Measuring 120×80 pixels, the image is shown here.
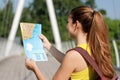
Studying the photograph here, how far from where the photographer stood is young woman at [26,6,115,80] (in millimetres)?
3258

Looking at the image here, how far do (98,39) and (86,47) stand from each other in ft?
0.34

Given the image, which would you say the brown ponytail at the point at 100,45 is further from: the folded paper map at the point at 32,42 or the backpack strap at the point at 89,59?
the folded paper map at the point at 32,42

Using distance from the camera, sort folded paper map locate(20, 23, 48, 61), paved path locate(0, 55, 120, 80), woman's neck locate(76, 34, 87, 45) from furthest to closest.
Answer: paved path locate(0, 55, 120, 80) < folded paper map locate(20, 23, 48, 61) < woman's neck locate(76, 34, 87, 45)

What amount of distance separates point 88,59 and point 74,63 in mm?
101

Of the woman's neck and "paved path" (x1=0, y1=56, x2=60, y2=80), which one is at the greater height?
the woman's neck

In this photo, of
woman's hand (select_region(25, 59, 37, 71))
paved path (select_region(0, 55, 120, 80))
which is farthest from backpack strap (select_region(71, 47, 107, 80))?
paved path (select_region(0, 55, 120, 80))

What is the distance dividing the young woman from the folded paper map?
0.34 ft

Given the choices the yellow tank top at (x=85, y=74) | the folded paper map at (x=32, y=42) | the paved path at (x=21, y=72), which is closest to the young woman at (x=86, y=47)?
the yellow tank top at (x=85, y=74)

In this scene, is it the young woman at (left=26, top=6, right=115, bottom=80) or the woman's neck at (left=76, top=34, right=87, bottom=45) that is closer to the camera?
the young woman at (left=26, top=6, right=115, bottom=80)

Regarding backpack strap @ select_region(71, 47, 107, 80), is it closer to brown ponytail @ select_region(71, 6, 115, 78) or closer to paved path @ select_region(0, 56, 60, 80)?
brown ponytail @ select_region(71, 6, 115, 78)

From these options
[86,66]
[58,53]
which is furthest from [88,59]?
[58,53]

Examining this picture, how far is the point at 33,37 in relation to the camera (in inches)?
144

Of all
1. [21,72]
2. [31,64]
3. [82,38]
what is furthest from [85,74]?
[21,72]

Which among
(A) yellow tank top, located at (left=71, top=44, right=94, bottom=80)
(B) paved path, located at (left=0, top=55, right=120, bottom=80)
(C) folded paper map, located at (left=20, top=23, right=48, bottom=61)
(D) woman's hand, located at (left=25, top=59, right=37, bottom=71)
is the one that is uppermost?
(C) folded paper map, located at (left=20, top=23, right=48, bottom=61)
